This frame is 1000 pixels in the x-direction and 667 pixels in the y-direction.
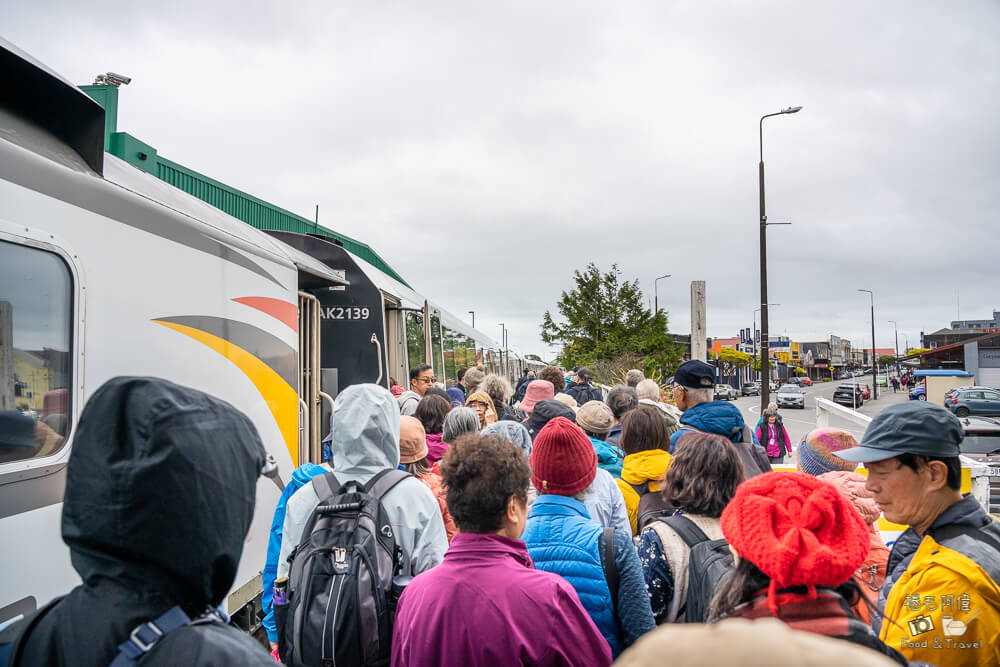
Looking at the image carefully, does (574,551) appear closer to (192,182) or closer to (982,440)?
(982,440)

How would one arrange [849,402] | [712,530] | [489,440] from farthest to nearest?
[849,402], [712,530], [489,440]

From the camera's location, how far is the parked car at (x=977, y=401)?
23828 mm

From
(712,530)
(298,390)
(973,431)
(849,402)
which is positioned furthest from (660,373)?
(849,402)

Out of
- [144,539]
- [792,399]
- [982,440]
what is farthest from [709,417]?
[792,399]

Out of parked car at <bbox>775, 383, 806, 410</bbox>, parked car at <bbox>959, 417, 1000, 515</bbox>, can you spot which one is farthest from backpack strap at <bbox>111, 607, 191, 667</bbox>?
parked car at <bbox>775, 383, 806, 410</bbox>

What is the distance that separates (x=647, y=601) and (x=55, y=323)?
281cm

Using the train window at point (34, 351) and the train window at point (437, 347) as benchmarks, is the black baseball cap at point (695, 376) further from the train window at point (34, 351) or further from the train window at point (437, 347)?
the train window at point (437, 347)

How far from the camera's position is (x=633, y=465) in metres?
4.00

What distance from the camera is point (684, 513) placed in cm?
283

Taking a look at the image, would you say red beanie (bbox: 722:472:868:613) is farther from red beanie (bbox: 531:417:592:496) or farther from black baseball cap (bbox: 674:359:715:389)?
black baseball cap (bbox: 674:359:715:389)

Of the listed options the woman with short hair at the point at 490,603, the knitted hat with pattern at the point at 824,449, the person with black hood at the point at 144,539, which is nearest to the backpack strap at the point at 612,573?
the woman with short hair at the point at 490,603

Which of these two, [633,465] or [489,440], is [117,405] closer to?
[489,440]

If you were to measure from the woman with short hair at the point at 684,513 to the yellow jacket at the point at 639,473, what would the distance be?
3.28ft

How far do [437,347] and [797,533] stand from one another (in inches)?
457
